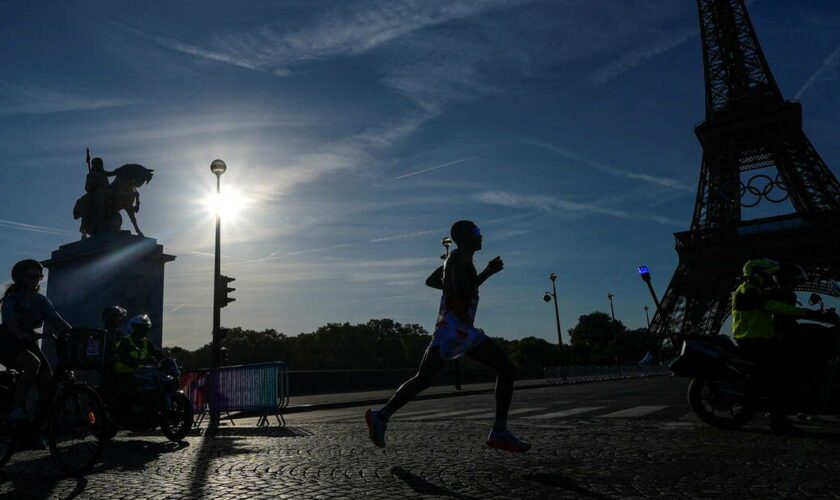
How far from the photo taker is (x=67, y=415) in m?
5.04

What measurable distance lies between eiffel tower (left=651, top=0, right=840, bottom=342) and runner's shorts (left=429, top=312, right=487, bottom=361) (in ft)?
153

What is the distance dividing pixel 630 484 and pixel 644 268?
367 inches

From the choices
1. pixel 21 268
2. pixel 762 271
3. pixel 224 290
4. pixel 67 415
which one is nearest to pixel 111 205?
pixel 224 290

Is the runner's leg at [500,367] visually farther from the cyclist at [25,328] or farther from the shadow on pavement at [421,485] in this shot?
the cyclist at [25,328]

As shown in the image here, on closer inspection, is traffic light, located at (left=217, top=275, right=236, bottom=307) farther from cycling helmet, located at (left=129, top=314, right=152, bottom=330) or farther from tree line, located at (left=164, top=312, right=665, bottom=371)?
tree line, located at (left=164, top=312, right=665, bottom=371)

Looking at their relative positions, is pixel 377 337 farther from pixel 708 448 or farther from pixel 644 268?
pixel 708 448

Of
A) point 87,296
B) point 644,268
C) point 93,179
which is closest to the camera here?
point 644,268

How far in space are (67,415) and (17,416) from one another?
51 centimetres

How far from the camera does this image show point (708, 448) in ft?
17.4

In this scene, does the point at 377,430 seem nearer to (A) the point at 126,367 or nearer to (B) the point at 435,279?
(B) the point at 435,279

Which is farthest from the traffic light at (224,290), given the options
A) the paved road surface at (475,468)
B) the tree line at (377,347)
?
the tree line at (377,347)

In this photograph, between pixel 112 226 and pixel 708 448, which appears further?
pixel 112 226

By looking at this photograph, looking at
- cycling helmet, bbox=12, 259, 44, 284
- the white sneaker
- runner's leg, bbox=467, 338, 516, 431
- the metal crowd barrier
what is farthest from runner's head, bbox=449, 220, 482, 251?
the metal crowd barrier

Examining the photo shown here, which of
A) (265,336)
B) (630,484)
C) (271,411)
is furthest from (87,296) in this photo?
(265,336)
